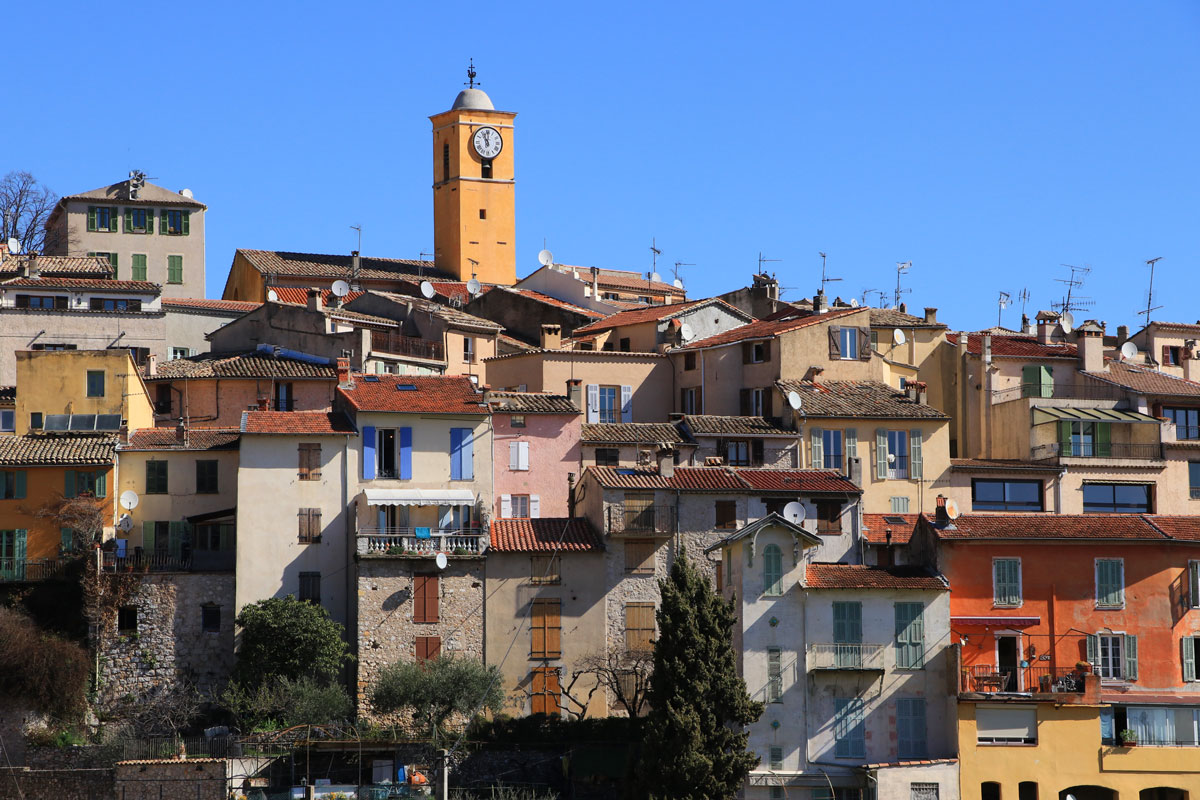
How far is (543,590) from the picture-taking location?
5472 cm

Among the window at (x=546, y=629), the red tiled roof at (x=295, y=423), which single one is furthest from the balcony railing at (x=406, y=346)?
the window at (x=546, y=629)

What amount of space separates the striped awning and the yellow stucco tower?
114 ft

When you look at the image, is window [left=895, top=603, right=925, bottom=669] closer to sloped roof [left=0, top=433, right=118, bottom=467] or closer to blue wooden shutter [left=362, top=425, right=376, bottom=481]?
blue wooden shutter [left=362, top=425, right=376, bottom=481]

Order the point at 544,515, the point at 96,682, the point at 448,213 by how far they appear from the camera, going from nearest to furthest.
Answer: the point at 96,682 → the point at 544,515 → the point at 448,213

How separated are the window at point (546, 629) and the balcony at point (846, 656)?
744 cm

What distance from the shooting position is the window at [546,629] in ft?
179

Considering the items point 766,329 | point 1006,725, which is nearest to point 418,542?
point 1006,725

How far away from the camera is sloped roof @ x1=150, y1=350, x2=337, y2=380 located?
6391 cm

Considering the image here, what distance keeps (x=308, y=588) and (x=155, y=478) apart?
5.97m

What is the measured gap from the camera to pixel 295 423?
185 ft

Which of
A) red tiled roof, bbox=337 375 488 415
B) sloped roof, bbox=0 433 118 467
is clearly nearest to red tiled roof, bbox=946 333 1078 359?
red tiled roof, bbox=337 375 488 415

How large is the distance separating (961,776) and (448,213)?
53963mm

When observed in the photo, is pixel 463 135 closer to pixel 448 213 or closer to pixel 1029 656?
pixel 448 213

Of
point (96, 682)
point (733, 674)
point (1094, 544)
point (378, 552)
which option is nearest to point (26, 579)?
point (96, 682)
